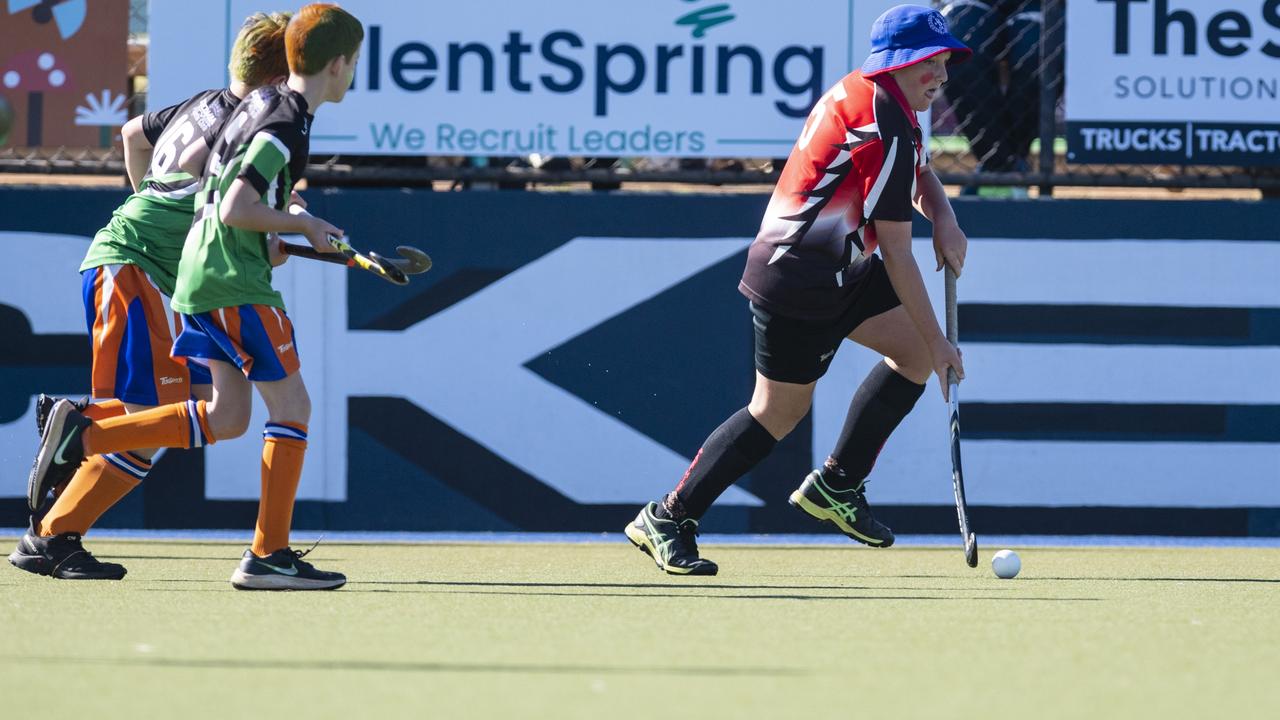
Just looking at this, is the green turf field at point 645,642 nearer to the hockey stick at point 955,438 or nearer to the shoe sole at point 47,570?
the shoe sole at point 47,570

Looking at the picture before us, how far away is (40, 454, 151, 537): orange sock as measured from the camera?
16.8ft

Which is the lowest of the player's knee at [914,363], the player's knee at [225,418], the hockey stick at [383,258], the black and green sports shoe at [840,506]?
the black and green sports shoe at [840,506]

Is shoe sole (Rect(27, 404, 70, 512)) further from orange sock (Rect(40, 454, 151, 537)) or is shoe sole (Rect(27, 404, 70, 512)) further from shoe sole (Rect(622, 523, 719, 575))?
shoe sole (Rect(622, 523, 719, 575))

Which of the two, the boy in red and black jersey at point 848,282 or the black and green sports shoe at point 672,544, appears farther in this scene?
the black and green sports shoe at point 672,544

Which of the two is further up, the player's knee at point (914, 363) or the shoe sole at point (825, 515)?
the player's knee at point (914, 363)

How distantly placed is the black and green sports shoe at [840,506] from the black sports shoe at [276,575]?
1.51m

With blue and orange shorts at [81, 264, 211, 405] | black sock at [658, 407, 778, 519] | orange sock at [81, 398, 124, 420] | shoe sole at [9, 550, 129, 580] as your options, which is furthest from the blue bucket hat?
shoe sole at [9, 550, 129, 580]

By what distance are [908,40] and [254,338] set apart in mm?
2034

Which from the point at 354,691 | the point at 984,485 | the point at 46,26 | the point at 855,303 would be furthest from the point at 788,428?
the point at 46,26

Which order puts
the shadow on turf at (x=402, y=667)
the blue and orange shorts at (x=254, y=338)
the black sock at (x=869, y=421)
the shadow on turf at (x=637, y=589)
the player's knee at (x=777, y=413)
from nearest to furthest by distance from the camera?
the shadow on turf at (x=402, y=667), the blue and orange shorts at (x=254, y=338), the shadow on turf at (x=637, y=589), the player's knee at (x=777, y=413), the black sock at (x=869, y=421)

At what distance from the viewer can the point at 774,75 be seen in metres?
6.78

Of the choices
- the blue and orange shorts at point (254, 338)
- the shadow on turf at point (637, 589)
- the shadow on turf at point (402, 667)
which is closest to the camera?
the shadow on turf at point (402, 667)

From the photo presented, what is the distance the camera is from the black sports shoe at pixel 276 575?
Result: 4.80 meters

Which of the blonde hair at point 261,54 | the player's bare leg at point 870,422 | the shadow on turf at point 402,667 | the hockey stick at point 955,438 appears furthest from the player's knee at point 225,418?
the hockey stick at point 955,438
